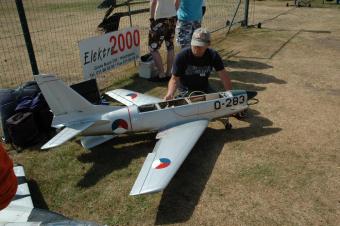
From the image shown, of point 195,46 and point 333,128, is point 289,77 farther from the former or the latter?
point 195,46

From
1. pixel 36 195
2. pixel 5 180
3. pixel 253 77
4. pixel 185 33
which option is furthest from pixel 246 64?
pixel 5 180

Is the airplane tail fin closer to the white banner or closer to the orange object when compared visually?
the white banner

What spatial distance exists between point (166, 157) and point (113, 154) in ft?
5.00

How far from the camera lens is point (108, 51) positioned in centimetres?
1066

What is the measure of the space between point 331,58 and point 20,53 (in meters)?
11.9

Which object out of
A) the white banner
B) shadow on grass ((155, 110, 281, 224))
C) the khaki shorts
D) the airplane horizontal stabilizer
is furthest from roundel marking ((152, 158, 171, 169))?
the khaki shorts

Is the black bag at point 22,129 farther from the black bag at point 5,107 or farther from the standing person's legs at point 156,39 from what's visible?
the standing person's legs at point 156,39

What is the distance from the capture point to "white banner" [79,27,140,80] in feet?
32.5

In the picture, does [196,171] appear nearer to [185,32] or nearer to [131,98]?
[131,98]

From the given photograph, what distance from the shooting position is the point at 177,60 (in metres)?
8.07

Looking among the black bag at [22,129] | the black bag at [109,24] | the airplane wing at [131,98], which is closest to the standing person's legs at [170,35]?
the black bag at [109,24]

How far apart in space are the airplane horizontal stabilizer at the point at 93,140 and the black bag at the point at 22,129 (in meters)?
1.20

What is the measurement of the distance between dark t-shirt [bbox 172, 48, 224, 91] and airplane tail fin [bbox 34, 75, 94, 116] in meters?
2.30

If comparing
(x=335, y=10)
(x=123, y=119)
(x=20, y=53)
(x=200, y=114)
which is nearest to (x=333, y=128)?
(x=200, y=114)
